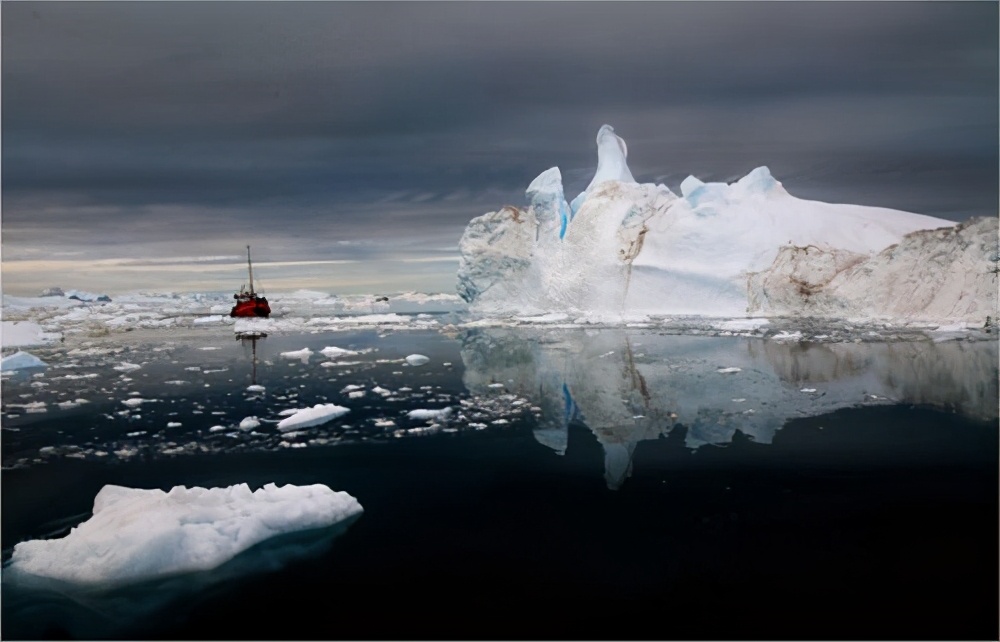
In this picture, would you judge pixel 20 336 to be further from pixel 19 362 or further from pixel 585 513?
pixel 585 513

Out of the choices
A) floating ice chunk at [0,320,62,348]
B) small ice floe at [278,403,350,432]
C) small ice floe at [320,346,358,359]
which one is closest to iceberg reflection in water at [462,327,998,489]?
small ice floe at [278,403,350,432]

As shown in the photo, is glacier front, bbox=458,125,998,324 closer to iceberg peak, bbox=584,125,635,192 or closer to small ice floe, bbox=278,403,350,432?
iceberg peak, bbox=584,125,635,192

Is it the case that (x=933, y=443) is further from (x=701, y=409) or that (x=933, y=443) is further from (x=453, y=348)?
(x=453, y=348)

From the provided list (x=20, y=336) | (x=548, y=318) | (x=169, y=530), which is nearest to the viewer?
(x=169, y=530)

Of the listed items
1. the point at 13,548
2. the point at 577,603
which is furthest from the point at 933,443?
the point at 13,548

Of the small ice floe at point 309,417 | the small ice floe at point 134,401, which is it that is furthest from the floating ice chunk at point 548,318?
the small ice floe at point 309,417

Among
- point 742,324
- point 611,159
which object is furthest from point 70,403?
A: point 611,159
